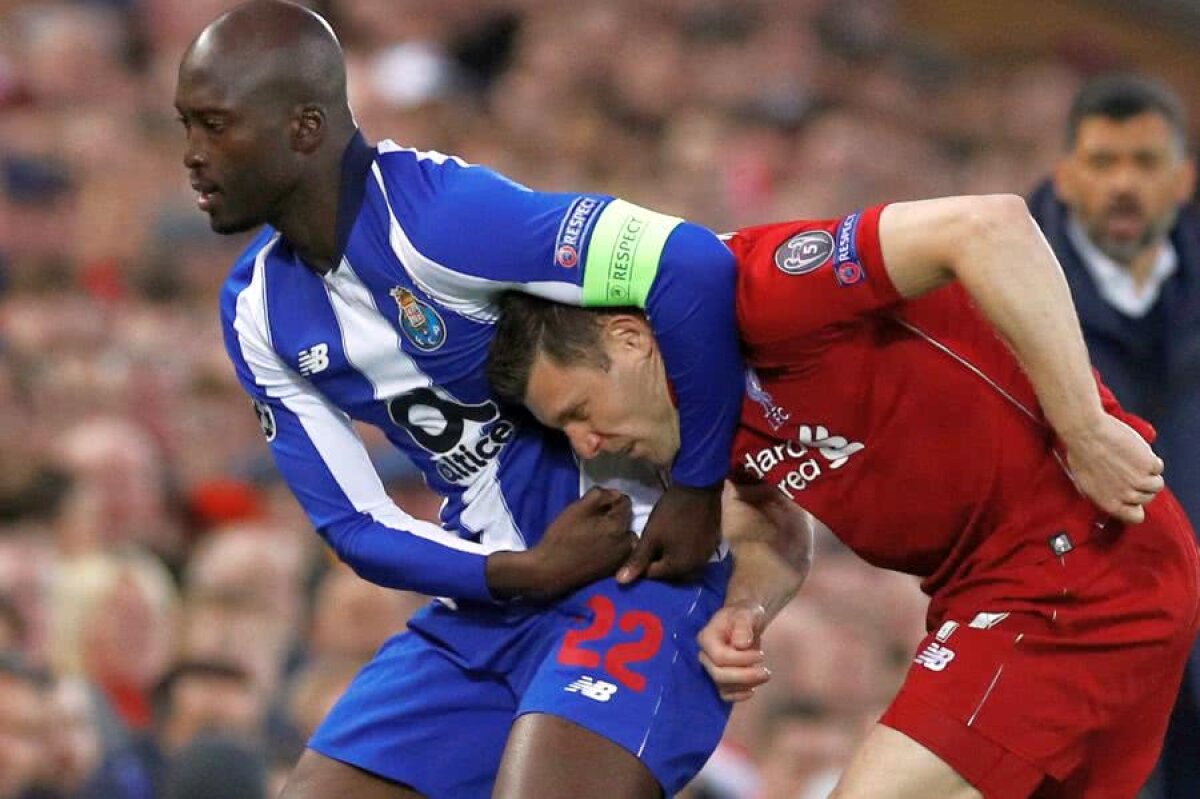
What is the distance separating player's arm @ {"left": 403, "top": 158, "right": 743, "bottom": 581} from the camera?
3.83 m

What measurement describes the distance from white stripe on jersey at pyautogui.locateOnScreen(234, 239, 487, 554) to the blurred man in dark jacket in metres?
1.60

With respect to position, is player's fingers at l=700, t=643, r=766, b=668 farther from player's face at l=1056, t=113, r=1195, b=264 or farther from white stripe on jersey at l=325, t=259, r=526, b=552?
player's face at l=1056, t=113, r=1195, b=264

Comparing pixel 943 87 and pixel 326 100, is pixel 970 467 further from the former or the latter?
pixel 943 87

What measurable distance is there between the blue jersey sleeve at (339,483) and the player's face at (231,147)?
26 cm

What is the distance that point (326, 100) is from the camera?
3.98 meters

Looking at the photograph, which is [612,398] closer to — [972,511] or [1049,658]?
[972,511]

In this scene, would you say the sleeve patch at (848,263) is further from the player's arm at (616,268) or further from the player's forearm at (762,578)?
the player's forearm at (762,578)

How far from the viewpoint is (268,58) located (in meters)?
3.90

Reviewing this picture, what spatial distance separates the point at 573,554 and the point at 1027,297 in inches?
37.1

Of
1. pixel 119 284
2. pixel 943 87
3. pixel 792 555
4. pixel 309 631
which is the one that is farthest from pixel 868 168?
pixel 792 555

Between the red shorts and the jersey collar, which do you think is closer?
the red shorts

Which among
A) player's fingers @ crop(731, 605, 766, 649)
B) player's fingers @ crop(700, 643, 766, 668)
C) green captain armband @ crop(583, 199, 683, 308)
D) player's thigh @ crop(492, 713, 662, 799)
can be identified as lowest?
player's thigh @ crop(492, 713, 662, 799)

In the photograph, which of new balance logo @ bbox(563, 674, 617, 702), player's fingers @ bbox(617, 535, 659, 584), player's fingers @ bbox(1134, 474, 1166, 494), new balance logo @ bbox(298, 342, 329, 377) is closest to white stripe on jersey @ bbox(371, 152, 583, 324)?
new balance logo @ bbox(298, 342, 329, 377)

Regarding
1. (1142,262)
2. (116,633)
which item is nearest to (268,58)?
(1142,262)
